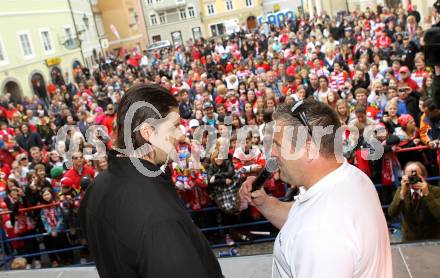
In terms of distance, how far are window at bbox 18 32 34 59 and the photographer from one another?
72.2 ft

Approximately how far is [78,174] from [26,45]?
1900 centimetres

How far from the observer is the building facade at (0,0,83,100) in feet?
67.5

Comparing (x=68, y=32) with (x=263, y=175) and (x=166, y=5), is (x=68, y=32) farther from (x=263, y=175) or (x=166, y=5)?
(x=263, y=175)

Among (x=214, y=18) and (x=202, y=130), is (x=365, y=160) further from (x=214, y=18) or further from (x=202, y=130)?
(x=214, y=18)

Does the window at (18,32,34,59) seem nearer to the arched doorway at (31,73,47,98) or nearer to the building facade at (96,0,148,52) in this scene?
the arched doorway at (31,73,47,98)

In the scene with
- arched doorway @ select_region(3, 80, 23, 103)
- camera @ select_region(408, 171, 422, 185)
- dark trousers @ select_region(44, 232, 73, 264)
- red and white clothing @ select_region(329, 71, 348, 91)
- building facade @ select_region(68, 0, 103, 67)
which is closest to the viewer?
camera @ select_region(408, 171, 422, 185)

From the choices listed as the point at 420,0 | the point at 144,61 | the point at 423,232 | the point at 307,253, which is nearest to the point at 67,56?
the point at 144,61

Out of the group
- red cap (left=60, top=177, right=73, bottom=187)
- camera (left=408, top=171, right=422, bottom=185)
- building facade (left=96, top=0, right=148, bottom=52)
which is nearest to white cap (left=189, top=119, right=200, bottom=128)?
red cap (left=60, top=177, right=73, bottom=187)

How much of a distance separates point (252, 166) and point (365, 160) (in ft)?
4.31

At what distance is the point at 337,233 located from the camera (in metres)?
1.29

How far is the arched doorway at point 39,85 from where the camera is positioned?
21.6 metres

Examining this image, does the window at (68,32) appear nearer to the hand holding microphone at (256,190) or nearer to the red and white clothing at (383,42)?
the red and white clothing at (383,42)

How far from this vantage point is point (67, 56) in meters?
25.9

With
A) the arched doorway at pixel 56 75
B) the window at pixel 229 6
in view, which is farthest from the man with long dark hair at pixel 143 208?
the window at pixel 229 6
